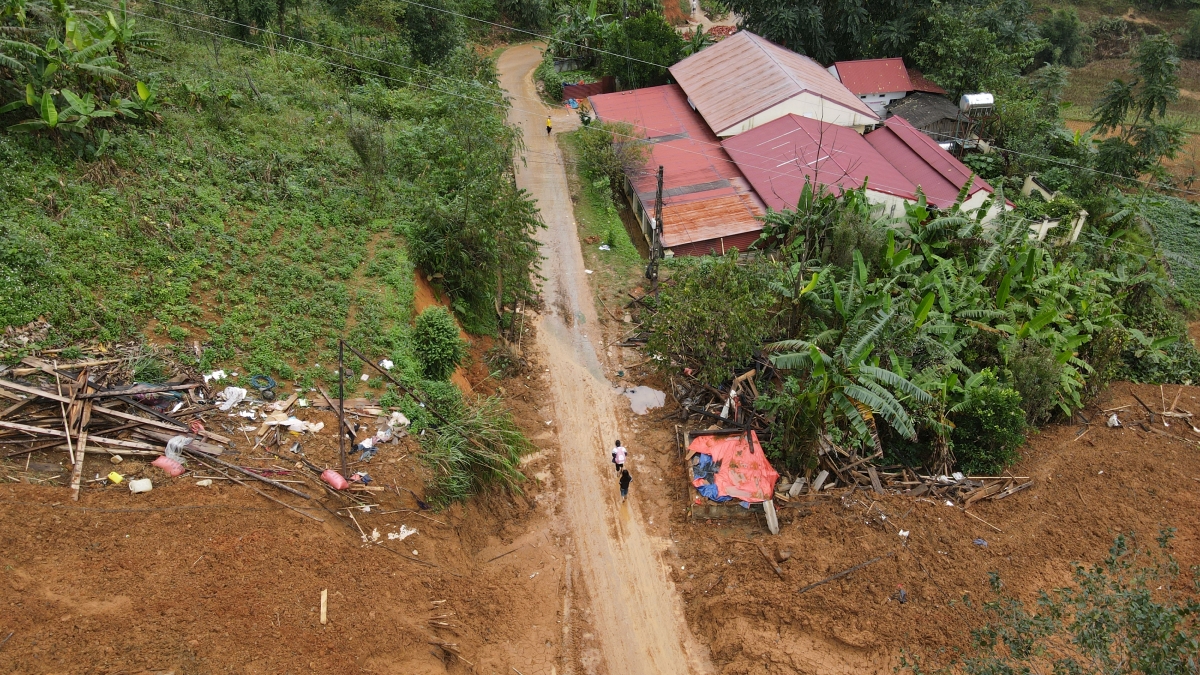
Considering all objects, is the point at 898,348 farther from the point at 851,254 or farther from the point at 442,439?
the point at 442,439

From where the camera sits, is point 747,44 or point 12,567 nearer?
point 12,567

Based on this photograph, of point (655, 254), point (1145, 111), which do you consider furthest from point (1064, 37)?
point (655, 254)

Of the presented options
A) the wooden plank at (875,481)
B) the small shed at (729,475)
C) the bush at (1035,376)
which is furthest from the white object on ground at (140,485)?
the bush at (1035,376)

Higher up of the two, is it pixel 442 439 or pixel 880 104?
pixel 880 104

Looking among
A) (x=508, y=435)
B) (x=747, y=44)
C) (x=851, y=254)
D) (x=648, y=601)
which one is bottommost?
(x=648, y=601)

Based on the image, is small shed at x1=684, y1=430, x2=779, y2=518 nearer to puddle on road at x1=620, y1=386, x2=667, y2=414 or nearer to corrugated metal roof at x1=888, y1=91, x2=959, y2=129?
puddle on road at x1=620, y1=386, x2=667, y2=414

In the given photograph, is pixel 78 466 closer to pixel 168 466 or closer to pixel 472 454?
pixel 168 466

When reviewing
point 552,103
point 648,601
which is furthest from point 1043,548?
point 552,103

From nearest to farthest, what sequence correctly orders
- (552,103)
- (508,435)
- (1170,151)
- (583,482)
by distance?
1. (508,435)
2. (583,482)
3. (1170,151)
4. (552,103)
